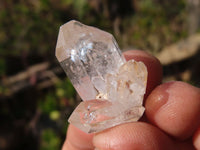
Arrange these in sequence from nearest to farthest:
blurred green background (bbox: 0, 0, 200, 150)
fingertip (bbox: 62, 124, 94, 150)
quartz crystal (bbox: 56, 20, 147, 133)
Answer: quartz crystal (bbox: 56, 20, 147, 133) < fingertip (bbox: 62, 124, 94, 150) < blurred green background (bbox: 0, 0, 200, 150)

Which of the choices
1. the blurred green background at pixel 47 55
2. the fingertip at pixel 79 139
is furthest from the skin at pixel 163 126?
the blurred green background at pixel 47 55

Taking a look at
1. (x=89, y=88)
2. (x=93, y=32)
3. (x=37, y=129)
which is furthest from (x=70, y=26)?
(x=37, y=129)

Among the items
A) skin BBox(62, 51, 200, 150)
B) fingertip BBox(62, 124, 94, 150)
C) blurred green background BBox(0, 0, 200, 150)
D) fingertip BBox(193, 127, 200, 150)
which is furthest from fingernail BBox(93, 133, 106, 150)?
blurred green background BBox(0, 0, 200, 150)

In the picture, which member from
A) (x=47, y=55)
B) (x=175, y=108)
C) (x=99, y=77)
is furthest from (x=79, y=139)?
(x=47, y=55)

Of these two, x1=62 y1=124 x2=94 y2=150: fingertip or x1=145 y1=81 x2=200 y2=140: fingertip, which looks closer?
x1=145 y1=81 x2=200 y2=140: fingertip

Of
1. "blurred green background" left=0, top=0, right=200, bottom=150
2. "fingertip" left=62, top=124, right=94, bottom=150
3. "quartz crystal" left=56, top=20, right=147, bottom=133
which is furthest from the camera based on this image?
"blurred green background" left=0, top=0, right=200, bottom=150

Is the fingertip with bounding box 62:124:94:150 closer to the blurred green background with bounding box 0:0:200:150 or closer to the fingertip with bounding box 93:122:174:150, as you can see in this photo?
the fingertip with bounding box 93:122:174:150

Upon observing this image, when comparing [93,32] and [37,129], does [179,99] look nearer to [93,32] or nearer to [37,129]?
[93,32]

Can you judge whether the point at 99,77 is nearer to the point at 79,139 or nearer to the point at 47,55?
the point at 79,139
